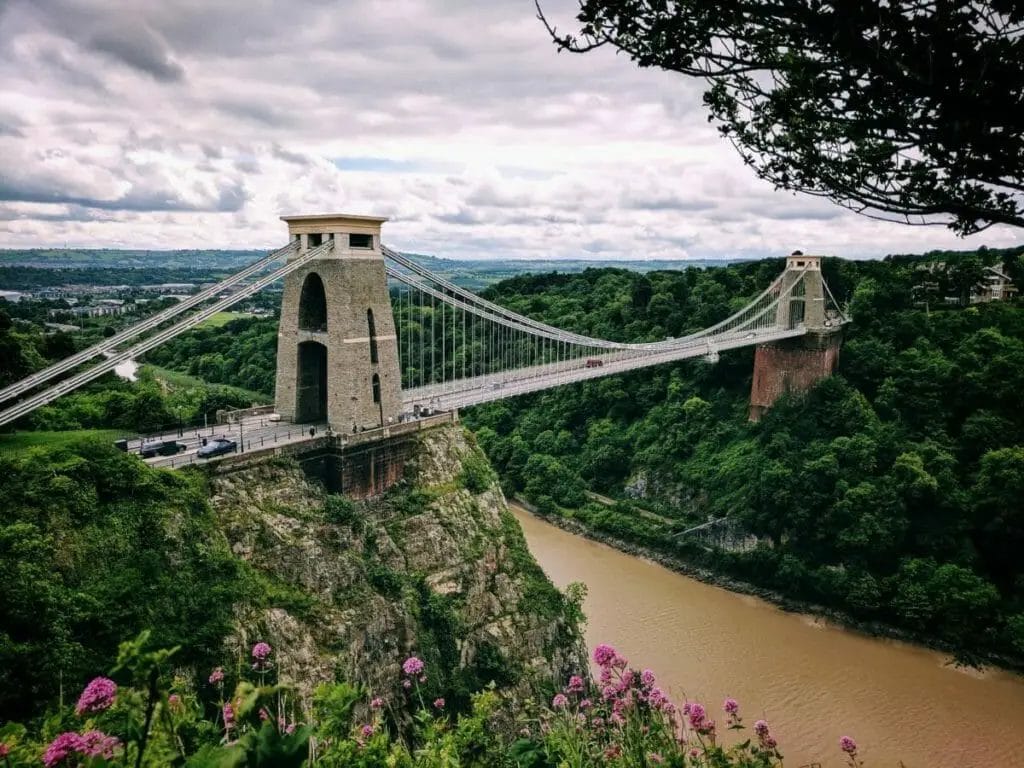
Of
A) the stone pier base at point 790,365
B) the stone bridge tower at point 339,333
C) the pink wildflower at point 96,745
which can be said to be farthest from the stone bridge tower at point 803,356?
the pink wildflower at point 96,745

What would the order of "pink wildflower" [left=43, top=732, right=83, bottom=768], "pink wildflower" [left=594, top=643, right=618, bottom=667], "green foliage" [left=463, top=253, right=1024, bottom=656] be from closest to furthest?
"pink wildflower" [left=43, top=732, right=83, bottom=768], "pink wildflower" [left=594, top=643, right=618, bottom=667], "green foliage" [left=463, top=253, right=1024, bottom=656]

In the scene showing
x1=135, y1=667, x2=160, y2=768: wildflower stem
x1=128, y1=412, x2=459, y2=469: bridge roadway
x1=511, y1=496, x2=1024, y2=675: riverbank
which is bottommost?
x1=511, y1=496, x2=1024, y2=675: riverbank

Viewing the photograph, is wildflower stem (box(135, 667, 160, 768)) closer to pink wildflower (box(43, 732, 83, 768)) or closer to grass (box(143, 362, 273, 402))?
pink wildflower (box(43, 732, 83, 768))

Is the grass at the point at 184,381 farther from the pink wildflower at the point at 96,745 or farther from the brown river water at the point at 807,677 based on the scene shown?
the pink wildflower at the point at 96,745

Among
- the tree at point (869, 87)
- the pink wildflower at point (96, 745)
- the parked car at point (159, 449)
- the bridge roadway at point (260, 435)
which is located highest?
the tree at point (869, 87)

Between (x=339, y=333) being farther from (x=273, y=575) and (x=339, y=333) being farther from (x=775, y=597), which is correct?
(x=775, y=597)

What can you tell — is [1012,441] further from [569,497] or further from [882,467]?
[569,497]

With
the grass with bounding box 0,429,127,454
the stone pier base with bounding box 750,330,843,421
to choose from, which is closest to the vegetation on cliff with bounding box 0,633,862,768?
the grass with bounding box 0,429,127,454

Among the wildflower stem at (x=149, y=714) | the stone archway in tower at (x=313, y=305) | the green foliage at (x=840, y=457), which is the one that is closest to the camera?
the wildflower stem at (x=149, y=714)
